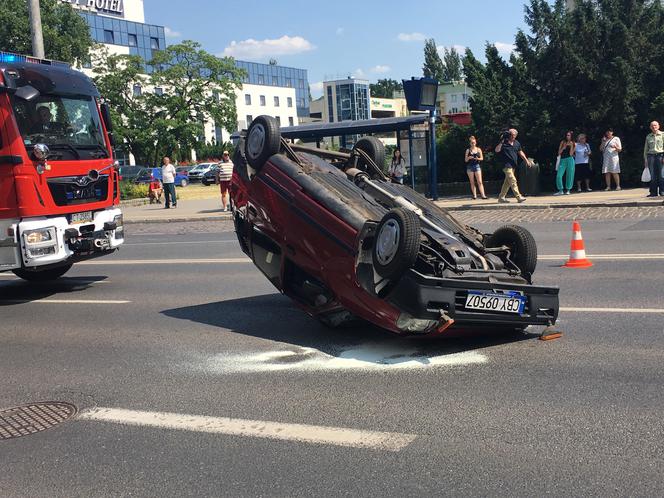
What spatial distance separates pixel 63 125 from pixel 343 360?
5699 mm

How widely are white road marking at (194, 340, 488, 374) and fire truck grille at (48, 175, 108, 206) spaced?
4038 mm

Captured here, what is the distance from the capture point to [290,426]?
449 cm

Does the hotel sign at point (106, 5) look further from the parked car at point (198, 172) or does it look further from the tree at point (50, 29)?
the tree at point (50, 29)

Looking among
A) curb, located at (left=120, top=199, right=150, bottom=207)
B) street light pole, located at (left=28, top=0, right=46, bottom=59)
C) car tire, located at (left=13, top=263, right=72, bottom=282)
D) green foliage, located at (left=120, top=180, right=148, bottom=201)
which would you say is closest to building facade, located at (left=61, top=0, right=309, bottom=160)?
green foliage, located at (left=120, top=180, right=148, bottom=201)

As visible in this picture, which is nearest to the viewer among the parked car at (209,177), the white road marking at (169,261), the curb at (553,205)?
the white road marking at (169,261)

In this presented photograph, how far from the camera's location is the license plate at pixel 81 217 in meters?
9.26

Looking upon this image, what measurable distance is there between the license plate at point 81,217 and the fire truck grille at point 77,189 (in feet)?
0.50

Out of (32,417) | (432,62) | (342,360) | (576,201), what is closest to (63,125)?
(32,417)

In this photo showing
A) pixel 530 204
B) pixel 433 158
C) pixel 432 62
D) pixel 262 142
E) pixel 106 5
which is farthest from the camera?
pixel 432 62

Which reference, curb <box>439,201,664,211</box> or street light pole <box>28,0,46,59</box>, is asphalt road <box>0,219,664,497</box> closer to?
curb <box>439,201,664,211</box>

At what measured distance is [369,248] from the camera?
18.7 feet

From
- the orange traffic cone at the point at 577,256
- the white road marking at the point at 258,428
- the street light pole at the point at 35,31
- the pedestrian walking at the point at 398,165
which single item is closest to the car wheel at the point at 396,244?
the white road marking at the point at 258,428

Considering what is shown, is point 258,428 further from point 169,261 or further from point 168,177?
point 168,177

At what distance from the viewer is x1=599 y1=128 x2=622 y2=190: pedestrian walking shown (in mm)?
18875
